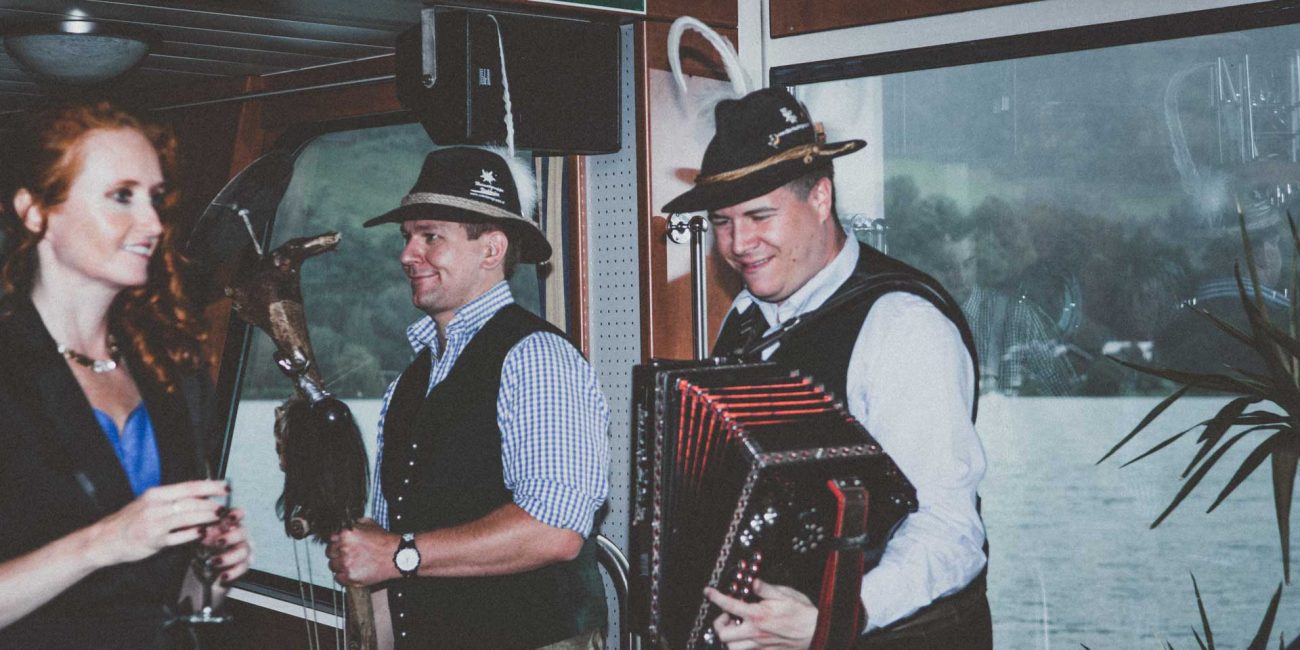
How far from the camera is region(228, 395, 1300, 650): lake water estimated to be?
3.33m

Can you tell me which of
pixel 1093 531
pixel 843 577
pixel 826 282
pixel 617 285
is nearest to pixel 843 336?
pixel 826 282

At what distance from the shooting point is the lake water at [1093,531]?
333cm

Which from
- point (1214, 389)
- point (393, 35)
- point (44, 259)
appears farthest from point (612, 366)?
point (44, 259)

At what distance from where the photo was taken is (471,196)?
271 cm

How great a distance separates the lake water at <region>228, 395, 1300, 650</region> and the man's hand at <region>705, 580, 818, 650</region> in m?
0.76

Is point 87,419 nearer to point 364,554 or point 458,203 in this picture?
point 364,554

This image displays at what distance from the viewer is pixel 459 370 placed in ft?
8.53

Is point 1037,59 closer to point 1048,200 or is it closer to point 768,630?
point 1048,200

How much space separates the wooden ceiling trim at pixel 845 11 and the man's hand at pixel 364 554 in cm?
190

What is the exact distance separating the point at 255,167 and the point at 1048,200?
2.46 metres

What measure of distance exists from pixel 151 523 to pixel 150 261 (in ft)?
1.27

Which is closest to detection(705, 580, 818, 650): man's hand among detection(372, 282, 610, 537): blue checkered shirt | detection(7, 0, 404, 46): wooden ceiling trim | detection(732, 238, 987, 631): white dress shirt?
detection(732, 238, 987, 631): white dress shirt

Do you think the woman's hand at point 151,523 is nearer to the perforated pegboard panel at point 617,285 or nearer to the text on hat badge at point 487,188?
the text on hat badge at point 487,188

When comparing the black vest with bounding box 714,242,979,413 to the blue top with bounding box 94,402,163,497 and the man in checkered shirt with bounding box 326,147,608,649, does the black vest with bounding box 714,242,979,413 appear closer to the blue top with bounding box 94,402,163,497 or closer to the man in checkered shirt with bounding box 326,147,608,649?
the man in checkered shirt with bounding box 326,147,608,649
